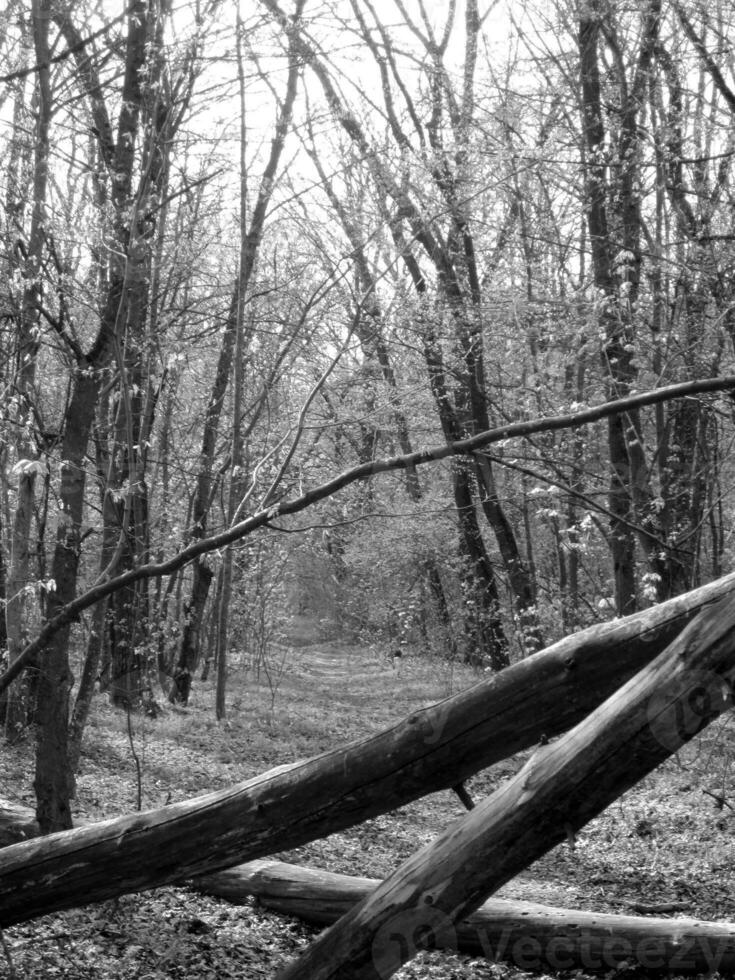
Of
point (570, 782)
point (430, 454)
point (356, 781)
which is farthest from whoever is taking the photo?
point (430, 454)

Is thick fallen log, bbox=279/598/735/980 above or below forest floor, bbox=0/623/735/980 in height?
above

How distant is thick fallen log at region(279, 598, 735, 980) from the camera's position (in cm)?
275

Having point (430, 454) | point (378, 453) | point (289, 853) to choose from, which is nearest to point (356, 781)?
point (430, 454)

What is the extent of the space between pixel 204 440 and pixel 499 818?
12.0 metres

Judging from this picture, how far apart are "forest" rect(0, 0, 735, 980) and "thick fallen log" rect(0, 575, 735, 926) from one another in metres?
0.01

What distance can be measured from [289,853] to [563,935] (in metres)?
2.40

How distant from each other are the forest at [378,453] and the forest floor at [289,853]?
13 centimetres

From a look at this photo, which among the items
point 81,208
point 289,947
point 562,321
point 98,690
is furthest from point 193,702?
point 289,947

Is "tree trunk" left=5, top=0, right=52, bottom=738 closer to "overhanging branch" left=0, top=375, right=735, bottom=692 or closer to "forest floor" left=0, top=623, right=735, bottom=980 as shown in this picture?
"forest floor" left=0, top=623, right=735, bottom=980

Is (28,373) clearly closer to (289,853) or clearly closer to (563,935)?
(289,853)

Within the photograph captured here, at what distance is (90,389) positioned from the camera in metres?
5.55

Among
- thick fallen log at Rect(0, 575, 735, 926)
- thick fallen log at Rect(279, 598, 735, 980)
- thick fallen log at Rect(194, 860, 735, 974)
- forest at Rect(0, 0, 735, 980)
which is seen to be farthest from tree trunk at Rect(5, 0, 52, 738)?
thick fallen log at Rect(279, 598, 735, 980)

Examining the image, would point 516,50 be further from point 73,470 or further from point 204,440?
point 73,470

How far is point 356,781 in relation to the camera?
132 inches
